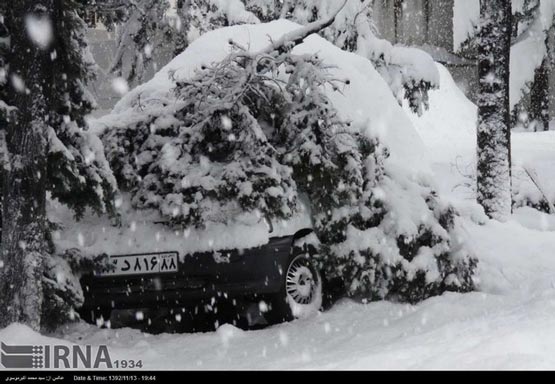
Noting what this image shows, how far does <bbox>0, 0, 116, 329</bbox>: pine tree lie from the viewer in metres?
6.13

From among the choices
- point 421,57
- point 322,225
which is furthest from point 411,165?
point 421,57

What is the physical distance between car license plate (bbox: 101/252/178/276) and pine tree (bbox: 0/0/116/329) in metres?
0.60

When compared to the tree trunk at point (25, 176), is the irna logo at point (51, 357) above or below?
below

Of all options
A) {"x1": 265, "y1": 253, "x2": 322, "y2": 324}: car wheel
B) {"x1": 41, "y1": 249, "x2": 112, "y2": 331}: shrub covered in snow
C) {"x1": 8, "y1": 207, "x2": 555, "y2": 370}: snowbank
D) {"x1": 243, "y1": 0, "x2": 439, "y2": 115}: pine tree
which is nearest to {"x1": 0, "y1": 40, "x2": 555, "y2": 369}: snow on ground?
{"x1": 8, "y1": 207, "x2": 555, "y2": 370}: snowbank

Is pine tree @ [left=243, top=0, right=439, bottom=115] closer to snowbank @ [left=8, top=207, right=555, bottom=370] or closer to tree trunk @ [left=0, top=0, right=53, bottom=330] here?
snowbank @ [left=8, top=207, right=555, bottom=370]

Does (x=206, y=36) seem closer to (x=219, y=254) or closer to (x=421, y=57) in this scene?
(x=219, y=254)

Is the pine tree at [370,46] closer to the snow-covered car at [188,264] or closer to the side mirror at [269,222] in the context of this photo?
the snow-covered car at [188,264]

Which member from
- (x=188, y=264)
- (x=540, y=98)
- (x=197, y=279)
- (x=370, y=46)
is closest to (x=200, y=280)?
(x=197, y=279)

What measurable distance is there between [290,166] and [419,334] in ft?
6.55

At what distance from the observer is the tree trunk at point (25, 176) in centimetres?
612

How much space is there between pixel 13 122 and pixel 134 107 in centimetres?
153

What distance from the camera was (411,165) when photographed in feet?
25.7

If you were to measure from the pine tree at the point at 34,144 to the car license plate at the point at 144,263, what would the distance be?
60 cm

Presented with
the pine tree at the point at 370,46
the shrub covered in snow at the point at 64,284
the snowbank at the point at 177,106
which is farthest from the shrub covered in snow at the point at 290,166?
the pine tree at the point at 370,46
